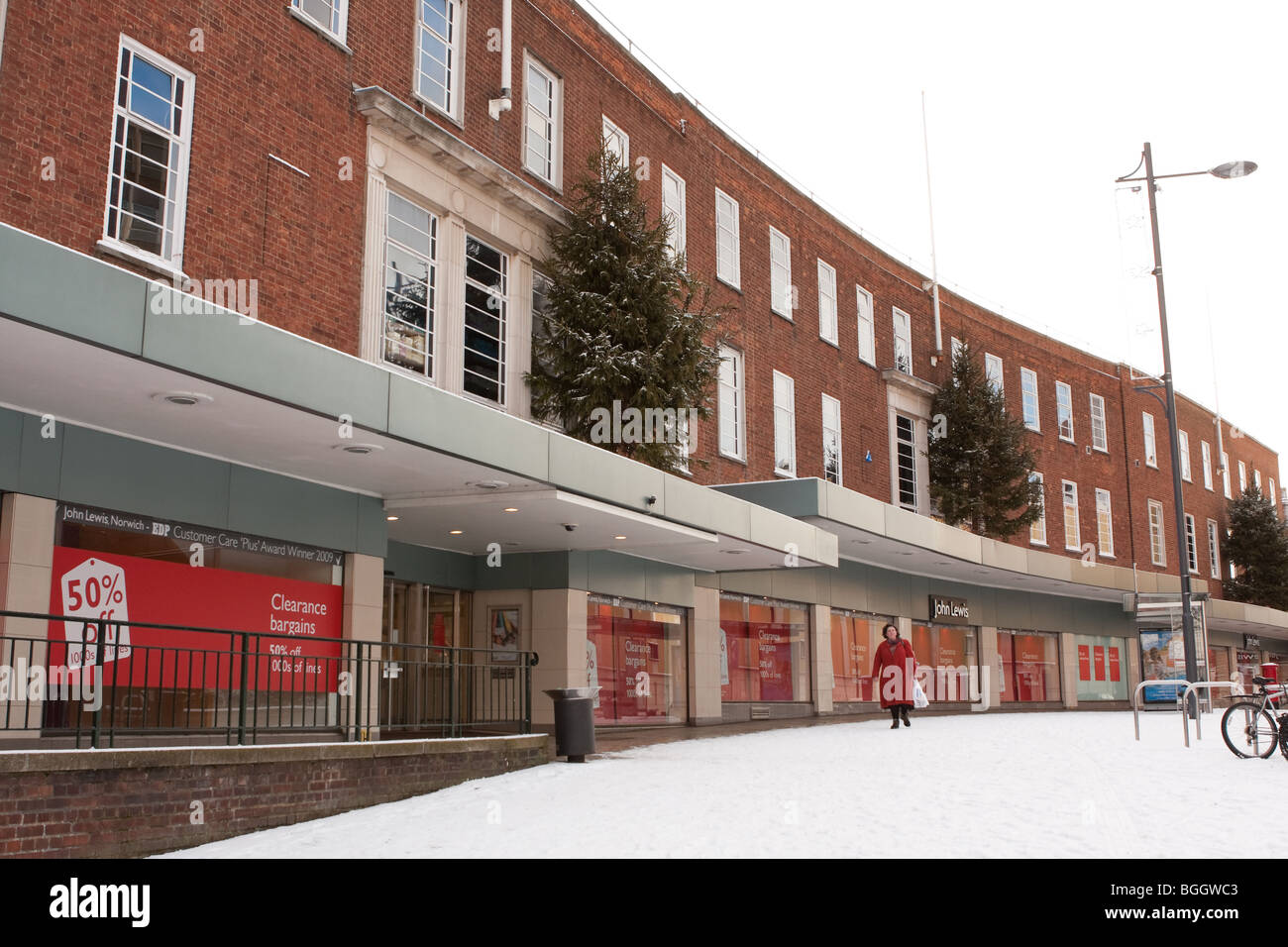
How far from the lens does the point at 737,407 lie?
25.9 m

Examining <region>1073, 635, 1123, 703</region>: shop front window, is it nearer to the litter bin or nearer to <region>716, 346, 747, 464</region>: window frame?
<region>716, 346, 747, 464</region>: window frame

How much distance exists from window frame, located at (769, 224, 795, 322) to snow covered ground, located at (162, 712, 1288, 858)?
44.2 ft

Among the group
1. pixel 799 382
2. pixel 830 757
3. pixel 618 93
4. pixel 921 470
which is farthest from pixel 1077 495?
pixel 830 757

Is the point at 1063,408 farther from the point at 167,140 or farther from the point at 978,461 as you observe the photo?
the point at 167,140

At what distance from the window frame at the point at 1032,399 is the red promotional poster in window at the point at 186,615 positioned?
28.6m

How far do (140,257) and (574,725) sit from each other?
23.5 feet

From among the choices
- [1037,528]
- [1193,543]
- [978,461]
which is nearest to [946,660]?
[978,461]

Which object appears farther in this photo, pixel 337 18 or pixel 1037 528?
pixel 1037 528

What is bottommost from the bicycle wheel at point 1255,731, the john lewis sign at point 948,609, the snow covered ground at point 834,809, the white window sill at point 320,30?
the snow covered ground at point 834,809

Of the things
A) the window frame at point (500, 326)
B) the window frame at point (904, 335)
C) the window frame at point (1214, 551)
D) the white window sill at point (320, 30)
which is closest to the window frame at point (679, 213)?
the window frame at point (500, 326)

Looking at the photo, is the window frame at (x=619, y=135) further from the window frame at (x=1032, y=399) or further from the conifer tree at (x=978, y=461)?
the window frame at (x=1032, y=399)

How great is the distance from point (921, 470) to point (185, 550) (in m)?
23.7

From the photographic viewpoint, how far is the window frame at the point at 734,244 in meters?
26.0

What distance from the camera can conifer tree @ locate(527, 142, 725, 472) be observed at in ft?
63.3
